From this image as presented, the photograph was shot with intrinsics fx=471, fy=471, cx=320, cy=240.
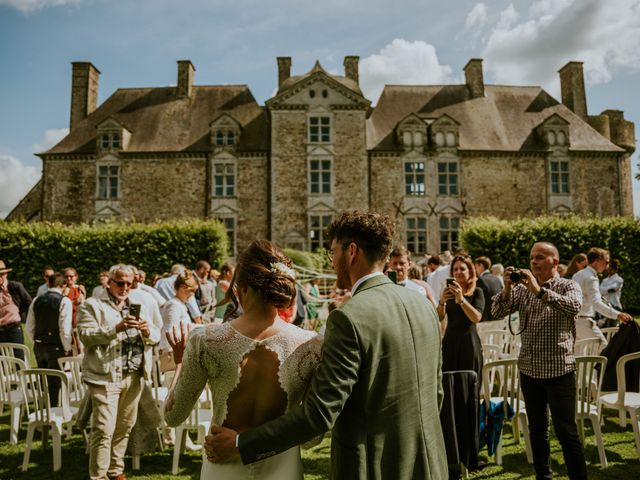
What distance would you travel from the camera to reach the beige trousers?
173 inches

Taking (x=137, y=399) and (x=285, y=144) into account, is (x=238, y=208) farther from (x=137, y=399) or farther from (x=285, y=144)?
(x=137, y=399)

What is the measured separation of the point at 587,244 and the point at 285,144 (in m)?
14.9

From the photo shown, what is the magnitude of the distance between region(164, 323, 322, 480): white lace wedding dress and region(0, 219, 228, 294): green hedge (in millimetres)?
18597

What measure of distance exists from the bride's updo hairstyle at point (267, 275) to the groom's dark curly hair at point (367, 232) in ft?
1.04

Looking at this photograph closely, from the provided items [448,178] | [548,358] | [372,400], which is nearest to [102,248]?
[448,178]

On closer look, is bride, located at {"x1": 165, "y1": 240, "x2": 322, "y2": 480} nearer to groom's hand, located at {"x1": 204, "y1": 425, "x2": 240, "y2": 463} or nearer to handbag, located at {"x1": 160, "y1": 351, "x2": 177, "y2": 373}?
groom's hand, located at {"x1": 204, "y1": 425, "x2": 240, "y2": 463}

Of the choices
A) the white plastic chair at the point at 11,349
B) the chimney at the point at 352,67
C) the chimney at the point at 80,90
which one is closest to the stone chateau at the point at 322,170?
the chimney at the point at 352,67

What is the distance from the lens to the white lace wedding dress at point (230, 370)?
223cm

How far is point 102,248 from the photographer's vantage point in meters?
20.5

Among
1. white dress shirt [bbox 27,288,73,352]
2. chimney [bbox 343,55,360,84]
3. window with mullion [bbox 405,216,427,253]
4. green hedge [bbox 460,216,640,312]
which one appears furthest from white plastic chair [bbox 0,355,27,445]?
chimney [bbox 343,55,360,84]

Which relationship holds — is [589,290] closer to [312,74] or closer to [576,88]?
[312,74]

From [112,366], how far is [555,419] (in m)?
4.08

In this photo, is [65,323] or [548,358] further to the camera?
[65,323]

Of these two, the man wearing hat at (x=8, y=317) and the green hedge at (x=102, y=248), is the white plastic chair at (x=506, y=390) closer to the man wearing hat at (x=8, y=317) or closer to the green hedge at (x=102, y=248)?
the man wearing hat at (x=8, y=317)
